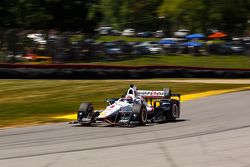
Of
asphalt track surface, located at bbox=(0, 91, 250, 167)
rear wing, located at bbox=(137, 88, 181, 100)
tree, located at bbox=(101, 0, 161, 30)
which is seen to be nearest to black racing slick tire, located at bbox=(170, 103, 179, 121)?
asphalt track surface, located at bbox=(0, 91, 250, 167)

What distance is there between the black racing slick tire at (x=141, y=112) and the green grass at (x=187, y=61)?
933 inches

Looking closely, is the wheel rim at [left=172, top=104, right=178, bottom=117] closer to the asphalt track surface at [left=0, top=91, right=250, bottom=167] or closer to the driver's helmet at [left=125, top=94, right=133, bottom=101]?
the asphalt track surface at [left=0, top=91, right=250, bottom=167]

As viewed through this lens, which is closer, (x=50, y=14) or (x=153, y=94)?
(x=153, y=94)

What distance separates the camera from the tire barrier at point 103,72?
25594 mm

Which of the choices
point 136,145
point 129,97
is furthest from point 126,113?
point 136,145

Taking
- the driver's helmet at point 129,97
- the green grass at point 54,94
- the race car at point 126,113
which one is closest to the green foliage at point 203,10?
the green grass at point 54,94

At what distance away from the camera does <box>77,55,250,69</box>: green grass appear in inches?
1533

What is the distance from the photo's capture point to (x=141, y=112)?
12781mm

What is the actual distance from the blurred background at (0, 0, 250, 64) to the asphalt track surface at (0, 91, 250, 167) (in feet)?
50.7

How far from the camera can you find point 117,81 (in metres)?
26.6

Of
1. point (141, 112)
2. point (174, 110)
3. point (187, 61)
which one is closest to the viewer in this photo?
point (141, 112)

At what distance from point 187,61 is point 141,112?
3073 cm

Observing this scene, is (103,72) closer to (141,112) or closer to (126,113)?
(126,113)

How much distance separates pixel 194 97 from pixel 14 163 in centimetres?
1409
